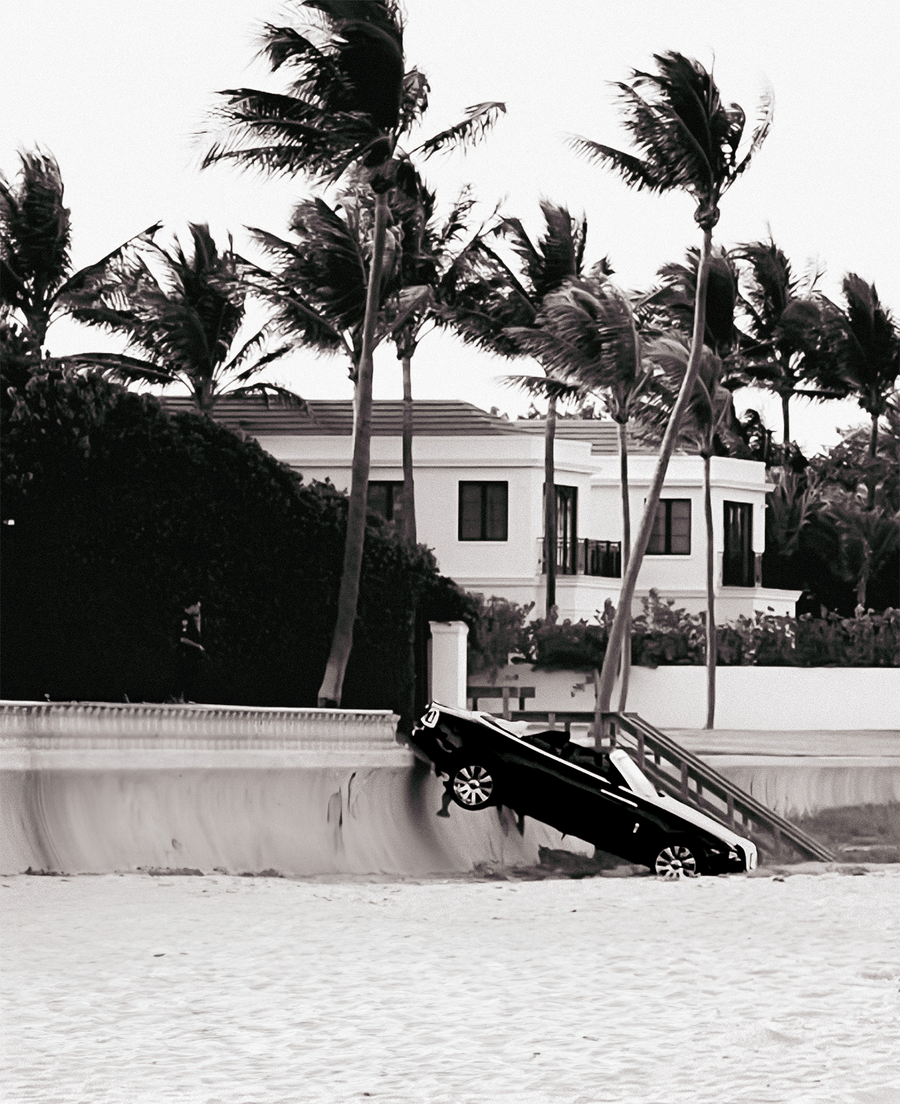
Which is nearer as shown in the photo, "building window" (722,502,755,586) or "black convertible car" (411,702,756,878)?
"black convertible car" (411,702,756,878)

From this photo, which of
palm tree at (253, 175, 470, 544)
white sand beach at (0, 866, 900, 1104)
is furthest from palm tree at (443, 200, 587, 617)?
white sand beach at (0, 866, 900, 1104)

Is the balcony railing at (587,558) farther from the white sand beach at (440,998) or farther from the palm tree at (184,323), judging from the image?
the white sand beach at (440,998)

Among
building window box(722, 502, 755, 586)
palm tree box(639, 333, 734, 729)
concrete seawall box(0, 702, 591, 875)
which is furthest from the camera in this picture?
building window box(722, 502, 755, 586)

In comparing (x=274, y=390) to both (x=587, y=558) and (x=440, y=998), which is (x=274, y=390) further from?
(x=440, y=998)

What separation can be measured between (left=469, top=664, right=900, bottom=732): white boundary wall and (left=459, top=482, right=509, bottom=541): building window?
458 cm

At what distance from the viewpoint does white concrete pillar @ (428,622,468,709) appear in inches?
1267

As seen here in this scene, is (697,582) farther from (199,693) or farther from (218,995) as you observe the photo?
(218,995)

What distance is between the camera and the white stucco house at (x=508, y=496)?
148ft

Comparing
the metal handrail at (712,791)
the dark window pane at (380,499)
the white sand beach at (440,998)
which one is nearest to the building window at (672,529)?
the dark window pane at (380,499)

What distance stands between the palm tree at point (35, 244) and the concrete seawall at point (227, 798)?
16288 millimetres

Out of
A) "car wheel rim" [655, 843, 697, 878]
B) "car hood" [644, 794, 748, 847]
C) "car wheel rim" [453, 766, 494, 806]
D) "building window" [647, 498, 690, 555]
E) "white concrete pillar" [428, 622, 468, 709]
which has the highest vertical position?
"building window" [647, 498, 690, 555]

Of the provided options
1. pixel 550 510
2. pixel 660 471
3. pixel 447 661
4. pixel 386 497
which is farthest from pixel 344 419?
pixel 447 661

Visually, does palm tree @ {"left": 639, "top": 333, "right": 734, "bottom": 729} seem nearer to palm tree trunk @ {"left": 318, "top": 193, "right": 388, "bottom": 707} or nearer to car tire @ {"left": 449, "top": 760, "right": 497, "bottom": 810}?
palm tree trunk @ {"left": 318, "top": 193, "right": 388, "bottom": 707}

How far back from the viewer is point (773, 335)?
5534 cm
